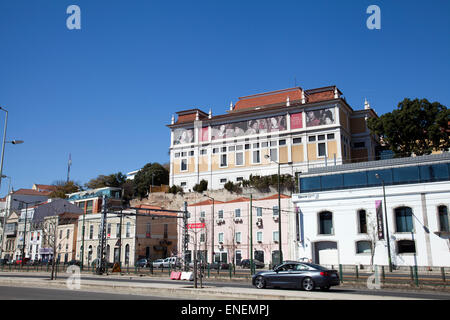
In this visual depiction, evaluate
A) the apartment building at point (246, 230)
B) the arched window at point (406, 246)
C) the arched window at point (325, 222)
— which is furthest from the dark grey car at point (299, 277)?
the apartment building at point (246, 230)

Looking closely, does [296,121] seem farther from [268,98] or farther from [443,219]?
[443,219]

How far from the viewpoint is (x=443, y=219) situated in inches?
1507

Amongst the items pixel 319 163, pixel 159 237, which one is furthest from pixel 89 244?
pixel 319 163

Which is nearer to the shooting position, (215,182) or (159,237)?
(159,237)

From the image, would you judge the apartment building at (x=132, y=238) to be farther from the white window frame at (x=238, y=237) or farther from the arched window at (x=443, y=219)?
the arched window at (x=443, y=219)

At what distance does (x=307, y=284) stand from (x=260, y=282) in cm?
269

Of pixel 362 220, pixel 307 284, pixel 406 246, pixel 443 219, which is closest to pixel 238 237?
pixel 362 220

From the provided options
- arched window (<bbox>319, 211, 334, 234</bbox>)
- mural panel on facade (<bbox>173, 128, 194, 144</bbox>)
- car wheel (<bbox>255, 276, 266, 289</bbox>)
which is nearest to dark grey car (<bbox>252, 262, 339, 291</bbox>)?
car wheel (<bbox>255, 276, 266, 289</bbox>)

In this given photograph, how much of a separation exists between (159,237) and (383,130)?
36822mm

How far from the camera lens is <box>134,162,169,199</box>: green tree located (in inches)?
3489

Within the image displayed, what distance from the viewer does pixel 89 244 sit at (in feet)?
204
